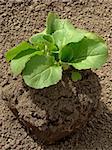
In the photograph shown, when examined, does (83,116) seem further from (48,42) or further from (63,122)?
(48,42)

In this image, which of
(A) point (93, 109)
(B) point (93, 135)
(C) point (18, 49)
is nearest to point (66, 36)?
(C) point (18, 49)

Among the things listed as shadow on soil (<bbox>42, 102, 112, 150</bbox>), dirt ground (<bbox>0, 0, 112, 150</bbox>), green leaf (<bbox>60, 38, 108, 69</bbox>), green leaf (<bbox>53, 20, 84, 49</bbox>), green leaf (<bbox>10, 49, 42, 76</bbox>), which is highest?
green leaf (<bbox>53, 20, 84, 49</bbox>)

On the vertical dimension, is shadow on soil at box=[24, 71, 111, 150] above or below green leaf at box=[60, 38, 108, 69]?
below

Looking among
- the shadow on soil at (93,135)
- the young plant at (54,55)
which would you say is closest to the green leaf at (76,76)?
the young plant at (54,55)

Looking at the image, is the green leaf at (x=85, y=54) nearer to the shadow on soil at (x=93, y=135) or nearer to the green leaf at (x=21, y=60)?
the green leaf at (x=21, y=60)

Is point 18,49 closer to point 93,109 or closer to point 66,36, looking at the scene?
point 66,36

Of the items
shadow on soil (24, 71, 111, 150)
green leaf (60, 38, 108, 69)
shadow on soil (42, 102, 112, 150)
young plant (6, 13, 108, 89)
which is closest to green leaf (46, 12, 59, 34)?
young plant (6, 13, 108, 89)

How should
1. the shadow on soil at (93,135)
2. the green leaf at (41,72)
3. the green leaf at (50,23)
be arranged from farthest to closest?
the shadow on soil at (93,135), the green leaf at (50,23), the green leaf at (41,72)

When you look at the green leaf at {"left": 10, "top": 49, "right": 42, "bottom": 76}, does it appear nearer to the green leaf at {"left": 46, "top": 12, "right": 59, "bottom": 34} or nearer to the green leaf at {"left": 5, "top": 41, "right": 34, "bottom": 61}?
the green leaf at {"left": 5, "top": 41, "right": 34, "bottom": 61}
